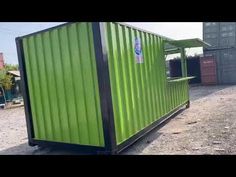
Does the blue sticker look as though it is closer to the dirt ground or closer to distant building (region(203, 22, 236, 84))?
the dirt ground

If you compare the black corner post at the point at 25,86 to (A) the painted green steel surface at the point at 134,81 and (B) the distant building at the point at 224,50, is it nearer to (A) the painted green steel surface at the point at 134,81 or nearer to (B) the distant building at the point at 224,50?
(A) the painted green steel surface at the point at 134,81

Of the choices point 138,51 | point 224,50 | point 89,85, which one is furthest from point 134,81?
point 224,50

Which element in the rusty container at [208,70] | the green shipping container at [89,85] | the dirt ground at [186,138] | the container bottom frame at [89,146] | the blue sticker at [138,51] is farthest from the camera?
the rusty container at [208,70]

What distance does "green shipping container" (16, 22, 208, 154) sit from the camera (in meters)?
5.34

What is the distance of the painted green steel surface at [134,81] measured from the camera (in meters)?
5.56

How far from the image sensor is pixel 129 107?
6.00 metres

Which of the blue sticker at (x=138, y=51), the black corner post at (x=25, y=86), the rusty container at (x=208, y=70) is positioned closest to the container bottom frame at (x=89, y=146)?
the black corner post at (x=25, y=86)

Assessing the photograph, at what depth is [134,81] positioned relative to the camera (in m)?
6.37

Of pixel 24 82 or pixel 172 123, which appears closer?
pixel 24 82

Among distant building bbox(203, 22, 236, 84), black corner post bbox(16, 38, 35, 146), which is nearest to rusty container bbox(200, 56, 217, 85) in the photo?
distant building bbox(203, 22, 236, 84)

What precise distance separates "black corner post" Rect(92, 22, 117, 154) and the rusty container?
16.5 m
